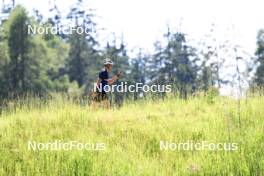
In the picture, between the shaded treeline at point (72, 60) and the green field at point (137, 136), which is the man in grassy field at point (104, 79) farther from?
the shaded treeline at point (72, 60)

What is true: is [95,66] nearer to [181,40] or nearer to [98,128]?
[181,40]

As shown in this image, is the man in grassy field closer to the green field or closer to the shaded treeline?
the green field

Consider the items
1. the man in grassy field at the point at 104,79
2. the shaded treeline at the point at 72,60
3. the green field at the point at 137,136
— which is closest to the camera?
the green field at the point at 137,136

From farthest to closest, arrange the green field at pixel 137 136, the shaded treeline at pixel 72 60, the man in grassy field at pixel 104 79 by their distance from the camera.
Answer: the shaded treeline at pixel 72 60, the man in grassy field at pixel 104 79, the green field at pixel 137 136

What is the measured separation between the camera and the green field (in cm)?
778

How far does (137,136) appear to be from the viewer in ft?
31.0

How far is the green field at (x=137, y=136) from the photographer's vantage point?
7.78m

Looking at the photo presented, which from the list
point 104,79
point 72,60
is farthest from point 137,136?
point 72,60

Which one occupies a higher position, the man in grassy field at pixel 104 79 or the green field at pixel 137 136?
the man in grassy field at pixel 104 79

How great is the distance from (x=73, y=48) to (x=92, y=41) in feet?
8.44

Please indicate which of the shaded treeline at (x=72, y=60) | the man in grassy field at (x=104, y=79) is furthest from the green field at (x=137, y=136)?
the shaded treeline at (x=72, y=60)

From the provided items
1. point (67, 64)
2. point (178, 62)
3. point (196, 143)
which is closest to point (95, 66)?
point (67, 64)

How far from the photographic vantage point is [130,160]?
8.27 metres

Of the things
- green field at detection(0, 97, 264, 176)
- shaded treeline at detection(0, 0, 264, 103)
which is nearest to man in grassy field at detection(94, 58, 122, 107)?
green field at detection(0, 97, 264, 176)
